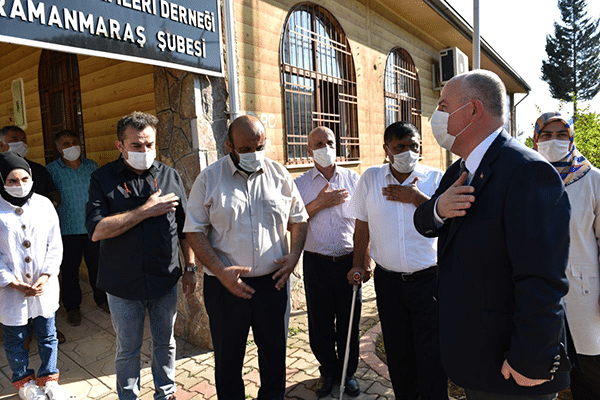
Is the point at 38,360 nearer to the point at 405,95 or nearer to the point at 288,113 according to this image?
the point at 288,113

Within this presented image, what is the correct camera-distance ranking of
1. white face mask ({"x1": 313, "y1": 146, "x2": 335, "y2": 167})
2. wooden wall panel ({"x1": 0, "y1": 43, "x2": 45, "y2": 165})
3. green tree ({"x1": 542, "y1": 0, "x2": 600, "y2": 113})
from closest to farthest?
white face mask ({"x1": 313, "y1": 146, "x2": 335, "y2": 167}) → wooden wall panel ({"x1": 0, "y1": 43, "x2": 45, "y2": 165}) → green tree ({"x1": 542, "y1": 0, "x2": 600, "y2": 113})

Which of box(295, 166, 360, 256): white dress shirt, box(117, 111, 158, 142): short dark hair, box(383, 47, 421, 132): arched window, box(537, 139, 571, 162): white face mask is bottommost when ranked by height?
box(295, 166, 360, 256): white dress shirt

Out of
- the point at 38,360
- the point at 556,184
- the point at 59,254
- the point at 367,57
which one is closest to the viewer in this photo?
the point at 556,184

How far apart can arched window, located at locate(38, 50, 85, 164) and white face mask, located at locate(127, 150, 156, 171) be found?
3.52m

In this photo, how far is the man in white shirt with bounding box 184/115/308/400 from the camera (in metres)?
2.58

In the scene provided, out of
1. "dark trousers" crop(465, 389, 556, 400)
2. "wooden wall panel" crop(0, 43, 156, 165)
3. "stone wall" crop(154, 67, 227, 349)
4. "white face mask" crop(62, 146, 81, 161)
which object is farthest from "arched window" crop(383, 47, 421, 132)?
"dark trousers" crop(465, 389, 556, 400)

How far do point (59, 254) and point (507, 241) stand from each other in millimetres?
3326

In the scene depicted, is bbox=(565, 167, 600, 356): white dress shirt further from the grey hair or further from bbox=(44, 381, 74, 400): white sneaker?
bbox=(44, 381, 74, 400): white sneaker

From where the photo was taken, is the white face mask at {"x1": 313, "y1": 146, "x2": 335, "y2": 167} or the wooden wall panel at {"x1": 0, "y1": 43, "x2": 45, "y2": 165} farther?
the wooden wall panel at {"x1": 0, "y1": 43, "x2": 45, "y2": 165}

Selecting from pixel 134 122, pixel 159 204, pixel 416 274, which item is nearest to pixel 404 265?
pixel 416 274

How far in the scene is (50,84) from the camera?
6.14m

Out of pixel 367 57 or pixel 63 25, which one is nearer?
pixel 63 25

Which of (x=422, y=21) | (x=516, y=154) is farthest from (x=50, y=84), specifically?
(x=422, y=21)

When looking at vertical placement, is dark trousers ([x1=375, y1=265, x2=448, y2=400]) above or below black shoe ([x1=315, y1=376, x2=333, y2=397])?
above
